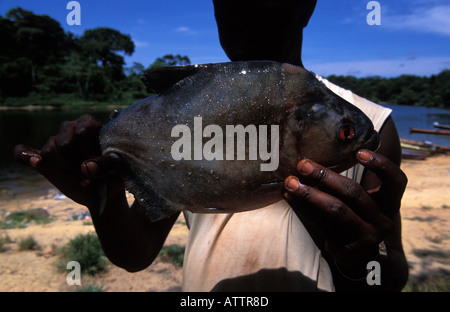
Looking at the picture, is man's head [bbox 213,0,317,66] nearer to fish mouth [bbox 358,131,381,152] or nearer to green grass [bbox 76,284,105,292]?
fish mouth [bbox 358,131,381,152]

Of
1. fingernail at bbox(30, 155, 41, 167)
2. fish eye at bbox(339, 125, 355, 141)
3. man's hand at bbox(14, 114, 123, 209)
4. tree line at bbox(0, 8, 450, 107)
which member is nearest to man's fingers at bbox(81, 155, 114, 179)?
man's hand at bbox(14, 114, 123, 209)

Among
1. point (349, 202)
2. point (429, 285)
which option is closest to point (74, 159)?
point (349, 202)

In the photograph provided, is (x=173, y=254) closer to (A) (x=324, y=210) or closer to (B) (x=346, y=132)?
(A) (x=324, y=210)

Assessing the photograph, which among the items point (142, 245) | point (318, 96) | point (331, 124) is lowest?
point (142, 245)

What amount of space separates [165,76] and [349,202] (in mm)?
1066

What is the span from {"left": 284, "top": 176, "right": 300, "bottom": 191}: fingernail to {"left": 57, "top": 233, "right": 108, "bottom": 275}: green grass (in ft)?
17.1

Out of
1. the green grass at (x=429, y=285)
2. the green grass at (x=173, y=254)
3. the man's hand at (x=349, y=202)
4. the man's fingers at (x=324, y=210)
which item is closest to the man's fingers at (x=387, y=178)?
the man's hand at (x=349, y=202)

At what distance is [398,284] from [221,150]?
1694mm

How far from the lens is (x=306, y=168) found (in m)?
1.30

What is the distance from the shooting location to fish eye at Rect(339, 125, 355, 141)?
4.42ft

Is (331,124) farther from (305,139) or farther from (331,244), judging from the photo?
(331,244)

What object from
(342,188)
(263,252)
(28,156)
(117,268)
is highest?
(28,156)
